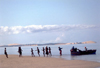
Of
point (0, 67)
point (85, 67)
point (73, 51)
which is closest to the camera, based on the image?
point (85, 67)

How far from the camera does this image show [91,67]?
11.6 metres

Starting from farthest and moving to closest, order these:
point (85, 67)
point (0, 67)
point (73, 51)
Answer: point (73, 51) → point (0, 67) → point (85, 67)

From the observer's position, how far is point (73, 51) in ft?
80.2

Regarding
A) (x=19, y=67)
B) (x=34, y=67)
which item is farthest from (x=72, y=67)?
(x=19, y=67)

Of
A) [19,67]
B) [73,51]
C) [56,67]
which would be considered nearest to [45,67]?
[56,67]

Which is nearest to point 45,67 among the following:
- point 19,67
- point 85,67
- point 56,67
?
point 56,67

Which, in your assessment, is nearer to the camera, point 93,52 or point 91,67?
point 91,67

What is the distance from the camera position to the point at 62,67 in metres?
11.7

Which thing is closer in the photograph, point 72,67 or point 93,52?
point 72,67

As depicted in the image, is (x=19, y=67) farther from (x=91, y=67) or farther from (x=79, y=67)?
(x=91, y=67)

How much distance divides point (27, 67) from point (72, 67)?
3217 millimetres

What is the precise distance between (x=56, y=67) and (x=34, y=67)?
1.57 meters

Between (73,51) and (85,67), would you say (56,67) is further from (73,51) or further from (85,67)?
(73,51)

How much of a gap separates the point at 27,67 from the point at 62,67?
8.27 feet
